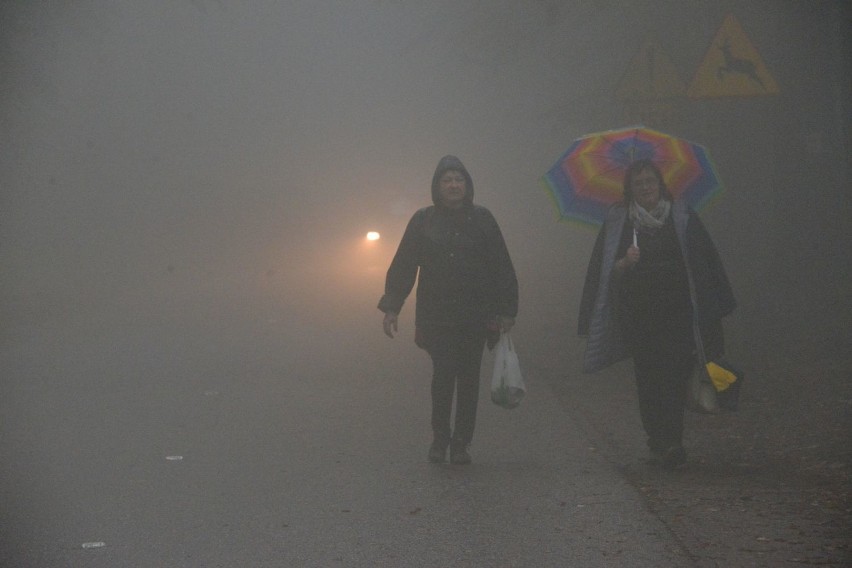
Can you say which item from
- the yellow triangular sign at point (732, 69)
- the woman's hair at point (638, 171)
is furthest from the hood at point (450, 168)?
the yellow triangular sign at point (732, 69)

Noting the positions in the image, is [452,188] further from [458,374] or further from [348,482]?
[348,482]

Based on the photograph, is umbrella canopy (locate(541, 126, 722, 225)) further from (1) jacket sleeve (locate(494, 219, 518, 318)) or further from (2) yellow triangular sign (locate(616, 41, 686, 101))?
(2) yellow triangular sign (locate(616, 41, 686, 101))

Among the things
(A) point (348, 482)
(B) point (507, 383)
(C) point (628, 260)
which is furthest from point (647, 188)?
(A) point (348, 482)

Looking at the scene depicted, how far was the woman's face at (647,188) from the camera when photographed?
7035 millimetres

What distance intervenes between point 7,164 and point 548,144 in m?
16.0

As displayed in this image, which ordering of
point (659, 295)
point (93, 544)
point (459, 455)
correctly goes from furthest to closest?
point (459, 455) → point (659, 295) → point (93, 544)

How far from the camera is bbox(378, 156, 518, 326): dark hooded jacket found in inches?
288

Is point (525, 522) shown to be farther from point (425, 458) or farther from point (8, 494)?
point (8, 494)

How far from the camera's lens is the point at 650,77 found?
1185 cm

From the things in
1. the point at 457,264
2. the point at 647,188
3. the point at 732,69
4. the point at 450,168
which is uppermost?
the point at 732,69

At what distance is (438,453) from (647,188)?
6.19 feet

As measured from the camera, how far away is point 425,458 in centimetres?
760

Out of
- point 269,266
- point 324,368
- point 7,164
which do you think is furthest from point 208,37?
point 324,368

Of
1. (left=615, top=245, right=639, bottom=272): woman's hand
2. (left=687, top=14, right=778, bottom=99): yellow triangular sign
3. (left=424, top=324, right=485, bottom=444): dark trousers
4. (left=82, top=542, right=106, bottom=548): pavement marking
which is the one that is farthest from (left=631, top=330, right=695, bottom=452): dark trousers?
(left=687, top=14, right=778, bottom=99): yellow triangular sign
